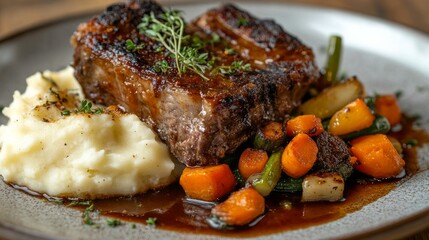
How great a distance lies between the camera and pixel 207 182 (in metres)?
5.81

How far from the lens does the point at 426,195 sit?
5766 millimetres

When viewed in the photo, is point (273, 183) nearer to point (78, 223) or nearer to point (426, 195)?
point (426, 195)

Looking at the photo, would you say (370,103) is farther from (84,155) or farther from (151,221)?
(84,155)

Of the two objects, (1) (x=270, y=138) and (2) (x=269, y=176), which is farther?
(1) (x=270, y=138)

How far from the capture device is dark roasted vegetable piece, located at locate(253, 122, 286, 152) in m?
6.07

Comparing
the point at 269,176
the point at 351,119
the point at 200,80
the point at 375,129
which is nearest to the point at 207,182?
the point at 269,176

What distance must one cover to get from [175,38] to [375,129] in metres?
2.24

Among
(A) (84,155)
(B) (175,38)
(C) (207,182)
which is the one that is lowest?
(C) (207,182)

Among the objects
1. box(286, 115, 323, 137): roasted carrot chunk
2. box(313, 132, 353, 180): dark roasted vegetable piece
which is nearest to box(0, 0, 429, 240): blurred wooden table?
box(286, 115, 323, 137): roasted carrot chunk

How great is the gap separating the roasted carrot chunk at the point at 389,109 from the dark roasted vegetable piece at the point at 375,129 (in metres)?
0.59

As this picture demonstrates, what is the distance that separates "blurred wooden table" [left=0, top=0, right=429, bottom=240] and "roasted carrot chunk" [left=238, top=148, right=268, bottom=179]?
16.4 feet

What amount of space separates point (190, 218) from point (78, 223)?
3.09 feet

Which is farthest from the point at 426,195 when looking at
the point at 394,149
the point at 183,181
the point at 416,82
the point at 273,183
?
the point at 416,82

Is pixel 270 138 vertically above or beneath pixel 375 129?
above
